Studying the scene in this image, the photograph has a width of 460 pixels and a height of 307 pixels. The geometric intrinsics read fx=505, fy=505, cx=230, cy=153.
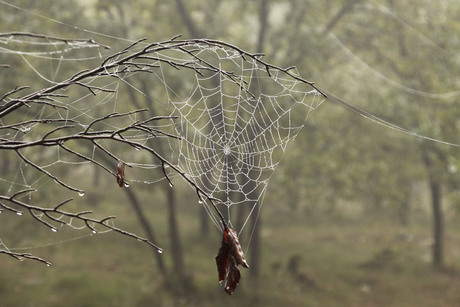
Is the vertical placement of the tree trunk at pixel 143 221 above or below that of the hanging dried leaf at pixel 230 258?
above

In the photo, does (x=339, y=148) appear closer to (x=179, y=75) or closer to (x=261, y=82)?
(x=261, y=82)

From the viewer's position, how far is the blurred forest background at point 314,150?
1028cm

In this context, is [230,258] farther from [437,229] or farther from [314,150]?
[437,229]

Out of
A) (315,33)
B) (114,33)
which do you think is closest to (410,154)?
(315,33)

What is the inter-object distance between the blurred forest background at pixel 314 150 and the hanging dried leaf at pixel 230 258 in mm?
7036

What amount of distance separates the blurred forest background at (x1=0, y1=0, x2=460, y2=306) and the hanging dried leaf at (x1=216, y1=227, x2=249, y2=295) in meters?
7.04

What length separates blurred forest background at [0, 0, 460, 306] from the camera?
10281 mm

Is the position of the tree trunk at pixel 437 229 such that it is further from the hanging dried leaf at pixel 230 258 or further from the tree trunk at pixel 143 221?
the hanging dried leaf at pixel 230 258

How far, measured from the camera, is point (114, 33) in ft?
32.6

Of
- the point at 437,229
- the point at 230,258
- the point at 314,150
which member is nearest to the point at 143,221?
the point at 314,150

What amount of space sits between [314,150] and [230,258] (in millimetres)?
9833

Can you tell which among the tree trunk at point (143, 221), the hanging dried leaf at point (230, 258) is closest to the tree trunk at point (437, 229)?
the tree trunk at point (143, 221)

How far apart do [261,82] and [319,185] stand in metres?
3.28

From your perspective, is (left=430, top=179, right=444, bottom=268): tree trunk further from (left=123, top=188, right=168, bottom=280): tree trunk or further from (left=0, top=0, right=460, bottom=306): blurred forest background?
(left=123, top=188, right=168, bottom=280): tree trunk
